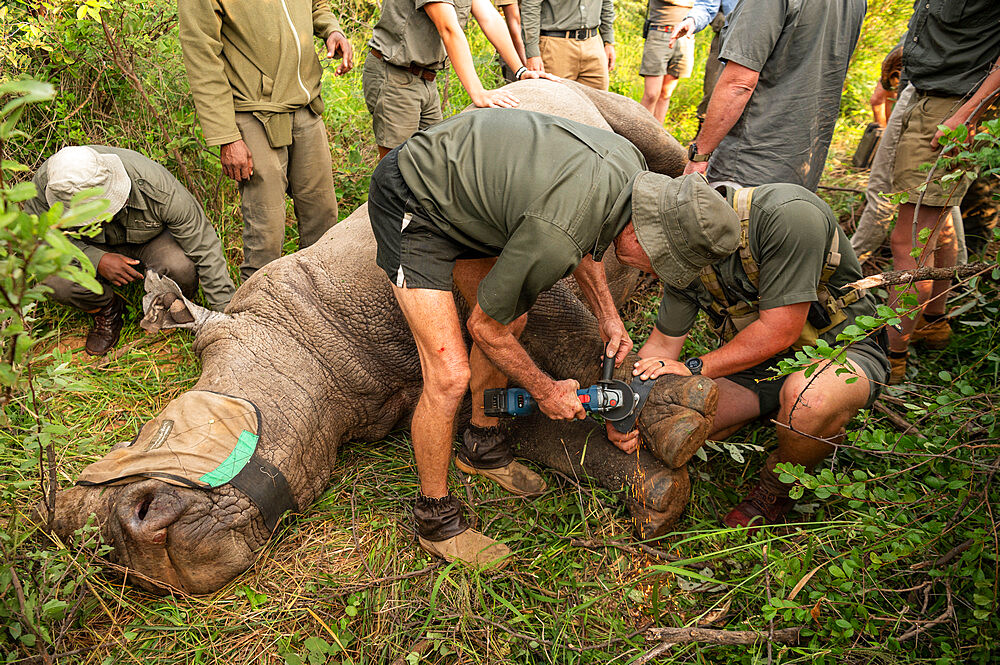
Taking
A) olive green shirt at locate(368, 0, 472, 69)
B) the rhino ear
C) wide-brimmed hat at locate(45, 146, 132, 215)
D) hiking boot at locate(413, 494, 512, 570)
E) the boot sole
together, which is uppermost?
olive green shirt at locate(368, 0, 472, 69)

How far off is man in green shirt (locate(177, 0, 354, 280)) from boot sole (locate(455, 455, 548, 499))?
1900mm

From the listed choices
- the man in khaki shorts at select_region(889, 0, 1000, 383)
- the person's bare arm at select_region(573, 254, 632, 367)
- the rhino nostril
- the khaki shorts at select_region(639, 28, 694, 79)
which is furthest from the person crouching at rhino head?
the khaki shorts at select_region(639, 28, 694, 79)

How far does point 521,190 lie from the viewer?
2.27 meters

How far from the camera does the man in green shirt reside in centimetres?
352

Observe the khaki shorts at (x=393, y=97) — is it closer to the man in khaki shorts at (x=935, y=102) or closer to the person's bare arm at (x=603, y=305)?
the person's bare arm at (x=603, y=305)

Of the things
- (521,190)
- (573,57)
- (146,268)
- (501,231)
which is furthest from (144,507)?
(573,57)

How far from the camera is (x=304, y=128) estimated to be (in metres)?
4.07

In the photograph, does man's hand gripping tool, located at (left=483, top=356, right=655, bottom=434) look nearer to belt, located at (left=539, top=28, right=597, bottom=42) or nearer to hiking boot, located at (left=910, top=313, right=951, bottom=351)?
hiking boot, located at (left=910, top=313, right=951, bottom=351)

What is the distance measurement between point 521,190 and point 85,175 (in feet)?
8.79

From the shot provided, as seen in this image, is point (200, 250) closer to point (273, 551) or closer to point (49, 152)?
point (49, 152)

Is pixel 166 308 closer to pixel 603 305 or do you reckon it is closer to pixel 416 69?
pixel 416 69

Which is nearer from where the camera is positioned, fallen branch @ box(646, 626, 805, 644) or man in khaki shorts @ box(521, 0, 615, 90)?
fallen branch @ box(646, 626, 805, 644)

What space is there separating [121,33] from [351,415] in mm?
3411

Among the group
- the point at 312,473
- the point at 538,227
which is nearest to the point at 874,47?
the point at 538,227
